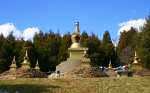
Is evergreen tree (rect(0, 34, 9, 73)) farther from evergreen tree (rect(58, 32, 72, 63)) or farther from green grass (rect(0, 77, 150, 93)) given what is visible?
green grass (rect(0, 77, 150, 93))

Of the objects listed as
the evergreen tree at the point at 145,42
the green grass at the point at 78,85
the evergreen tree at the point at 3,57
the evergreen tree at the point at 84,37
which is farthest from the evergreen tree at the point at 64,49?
the green grass at the point at 78,85

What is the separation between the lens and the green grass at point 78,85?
18.0 m

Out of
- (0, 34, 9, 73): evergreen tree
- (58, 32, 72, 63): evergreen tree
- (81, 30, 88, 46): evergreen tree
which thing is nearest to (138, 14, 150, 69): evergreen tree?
(58, 32, 72, 63): evergreen tree

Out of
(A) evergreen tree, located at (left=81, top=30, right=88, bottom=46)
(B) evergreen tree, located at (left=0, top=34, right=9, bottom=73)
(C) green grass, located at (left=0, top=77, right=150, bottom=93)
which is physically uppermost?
(A) evergreen tree, located at (left=81, top=30, right=88, bottom=46)

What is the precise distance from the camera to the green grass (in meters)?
18.0

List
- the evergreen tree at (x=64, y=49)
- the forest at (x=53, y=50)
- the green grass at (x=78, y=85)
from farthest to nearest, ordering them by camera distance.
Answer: the evergreen tree at (x=64, y=49) < the forest at (x=53, y=50) < the green grass at (x=78, y=85)

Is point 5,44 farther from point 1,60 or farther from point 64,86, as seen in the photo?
point 64,86

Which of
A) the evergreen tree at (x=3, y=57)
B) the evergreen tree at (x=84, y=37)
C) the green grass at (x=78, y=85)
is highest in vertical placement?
the evergreen tree at (x=84, y=37)

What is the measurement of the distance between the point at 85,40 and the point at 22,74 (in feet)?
112

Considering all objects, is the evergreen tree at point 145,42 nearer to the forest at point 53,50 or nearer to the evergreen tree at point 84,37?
the forest at point 53,50

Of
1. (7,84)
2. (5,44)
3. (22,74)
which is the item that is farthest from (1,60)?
(7,84)

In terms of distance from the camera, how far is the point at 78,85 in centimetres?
1959

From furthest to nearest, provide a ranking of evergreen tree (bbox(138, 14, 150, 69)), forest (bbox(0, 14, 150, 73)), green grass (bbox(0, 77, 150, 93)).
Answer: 1. forest (bbox(0, 14, 150, 73))
2. evergreen tree (bbox(138, 14, 150, 69))
3. green grass (bbox(0, 77, 150, 93))

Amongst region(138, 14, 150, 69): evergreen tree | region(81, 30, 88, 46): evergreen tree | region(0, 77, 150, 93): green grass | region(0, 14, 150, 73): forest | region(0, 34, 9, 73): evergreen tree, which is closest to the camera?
region(0, 77, 150, 93): green grass
